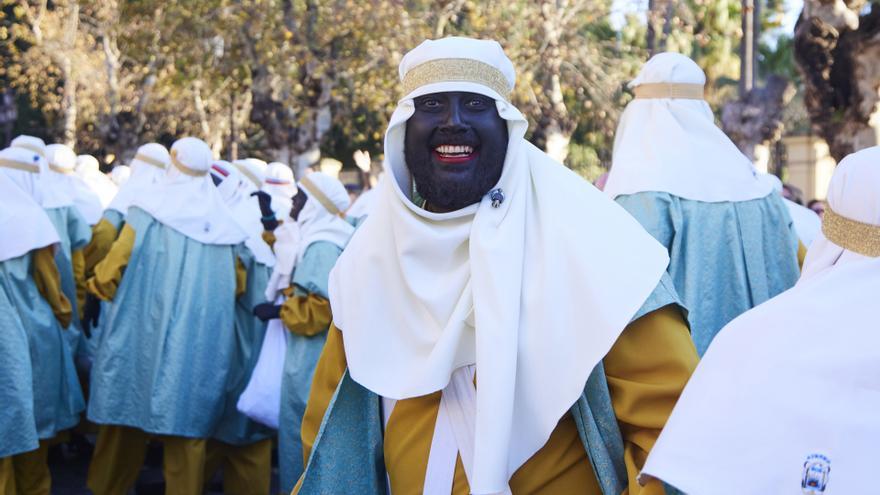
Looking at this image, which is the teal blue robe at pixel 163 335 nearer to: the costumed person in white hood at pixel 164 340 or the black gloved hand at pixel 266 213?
the costumed person in white hood at pixel 164 340

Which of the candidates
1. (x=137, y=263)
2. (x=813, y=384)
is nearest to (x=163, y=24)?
(x=137, y=263)

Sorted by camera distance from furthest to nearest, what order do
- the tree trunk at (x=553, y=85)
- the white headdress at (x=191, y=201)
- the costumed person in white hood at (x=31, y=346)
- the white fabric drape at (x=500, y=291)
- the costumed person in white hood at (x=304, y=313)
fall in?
the tree trunk at (x=553, y=85) → the white headdress at (x=191, y=201) → the costumed person in white hood at (x=31, y=346) → the costumed person in white hood at (x=304, y=313) → the white fabric drape at (x=500, y=291)

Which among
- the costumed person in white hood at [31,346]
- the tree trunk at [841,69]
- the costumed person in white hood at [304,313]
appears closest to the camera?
the costumed person in white hood at [304,313]

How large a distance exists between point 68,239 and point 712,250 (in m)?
5.41

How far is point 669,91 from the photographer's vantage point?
17.7 feet

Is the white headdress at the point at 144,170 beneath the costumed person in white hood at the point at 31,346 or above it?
above

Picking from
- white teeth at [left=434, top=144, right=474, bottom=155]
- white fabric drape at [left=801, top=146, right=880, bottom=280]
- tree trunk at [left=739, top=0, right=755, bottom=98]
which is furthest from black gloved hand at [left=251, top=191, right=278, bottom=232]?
tree trunk at [left=739, top=0, right=755, bottom=98]

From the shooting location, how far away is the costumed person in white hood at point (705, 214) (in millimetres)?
5031

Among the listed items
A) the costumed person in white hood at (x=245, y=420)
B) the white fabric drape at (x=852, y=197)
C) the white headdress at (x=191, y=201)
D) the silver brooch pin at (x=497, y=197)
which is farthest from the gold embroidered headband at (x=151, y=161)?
the white fabric drape at (x=852, y=197)

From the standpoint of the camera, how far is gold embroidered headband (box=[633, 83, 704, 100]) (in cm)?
538

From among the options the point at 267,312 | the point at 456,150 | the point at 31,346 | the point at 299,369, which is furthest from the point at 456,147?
the point at 31,346

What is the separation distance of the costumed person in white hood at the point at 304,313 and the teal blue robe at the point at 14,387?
1334 millimetres

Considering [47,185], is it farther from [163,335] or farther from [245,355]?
[245,355]

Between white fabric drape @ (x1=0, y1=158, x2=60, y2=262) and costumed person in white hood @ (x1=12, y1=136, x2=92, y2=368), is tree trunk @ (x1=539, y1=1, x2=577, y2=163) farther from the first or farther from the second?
white fabric drape @ (x1=0, y1=158, x2=60, y2=262)
